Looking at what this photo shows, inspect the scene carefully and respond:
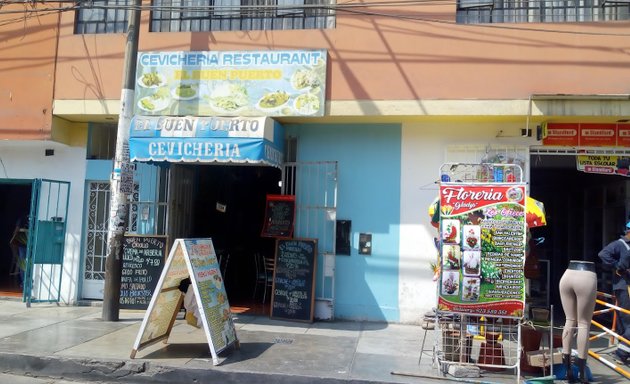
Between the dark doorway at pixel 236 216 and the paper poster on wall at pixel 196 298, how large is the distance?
3208mm

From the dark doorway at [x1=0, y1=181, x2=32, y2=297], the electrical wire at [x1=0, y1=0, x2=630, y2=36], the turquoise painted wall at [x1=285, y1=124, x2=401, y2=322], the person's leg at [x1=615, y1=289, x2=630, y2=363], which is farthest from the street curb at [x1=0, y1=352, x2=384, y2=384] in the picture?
the dark doorway at [x1=0, y1=181, x2=32, y2=297]

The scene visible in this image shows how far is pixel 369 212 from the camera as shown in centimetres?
934

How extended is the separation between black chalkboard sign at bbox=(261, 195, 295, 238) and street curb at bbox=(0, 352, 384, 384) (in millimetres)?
3471

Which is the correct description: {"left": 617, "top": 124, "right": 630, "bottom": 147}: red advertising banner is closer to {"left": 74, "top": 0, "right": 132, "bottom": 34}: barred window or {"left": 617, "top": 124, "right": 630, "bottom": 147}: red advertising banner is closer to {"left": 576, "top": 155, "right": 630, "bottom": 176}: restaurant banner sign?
{"left": 576, "top": 155, "right": 630, "bottom": 176}: restaurant banner sign

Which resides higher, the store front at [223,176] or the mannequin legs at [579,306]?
the store front at [223,176]

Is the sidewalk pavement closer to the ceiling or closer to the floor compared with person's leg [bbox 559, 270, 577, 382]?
closer to the floor

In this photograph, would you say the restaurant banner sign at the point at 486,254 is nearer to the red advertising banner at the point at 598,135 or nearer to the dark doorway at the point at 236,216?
the red advertising banner at the point at 598,135

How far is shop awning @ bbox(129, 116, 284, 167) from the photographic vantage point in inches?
320

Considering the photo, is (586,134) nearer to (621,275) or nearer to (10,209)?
(621,275)

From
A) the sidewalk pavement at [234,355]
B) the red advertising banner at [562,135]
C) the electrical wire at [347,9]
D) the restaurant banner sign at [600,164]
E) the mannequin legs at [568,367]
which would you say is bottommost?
the sidewalk pavement at [234,355]

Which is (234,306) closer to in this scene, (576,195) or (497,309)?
(497,309)

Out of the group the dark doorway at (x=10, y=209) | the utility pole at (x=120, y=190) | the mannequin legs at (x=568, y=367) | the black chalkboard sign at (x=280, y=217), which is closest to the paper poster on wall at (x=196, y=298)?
the utility pole at (x=120, y=190)

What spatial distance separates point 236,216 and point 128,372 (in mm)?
7478

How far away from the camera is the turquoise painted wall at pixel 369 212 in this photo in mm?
9227
